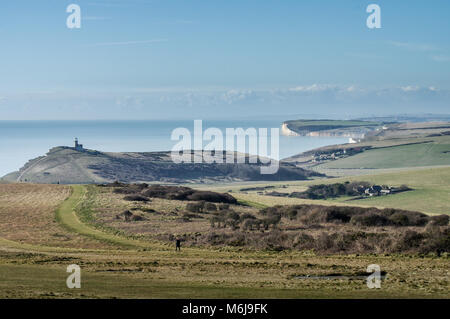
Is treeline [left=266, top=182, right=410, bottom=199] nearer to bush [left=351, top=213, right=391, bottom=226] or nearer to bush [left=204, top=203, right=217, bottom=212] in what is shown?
bush [left=204, top=203, right=217, bottom=212]

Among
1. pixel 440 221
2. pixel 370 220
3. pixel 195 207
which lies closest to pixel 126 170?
pixel 195 207

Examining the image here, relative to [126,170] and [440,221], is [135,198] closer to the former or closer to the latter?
[440,221]

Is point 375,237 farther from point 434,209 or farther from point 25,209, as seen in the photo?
point 434,209

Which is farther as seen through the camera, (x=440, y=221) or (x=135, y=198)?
(x=135, y=198)

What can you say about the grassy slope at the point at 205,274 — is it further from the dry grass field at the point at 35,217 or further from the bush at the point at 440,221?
the bush at the point at 440,221

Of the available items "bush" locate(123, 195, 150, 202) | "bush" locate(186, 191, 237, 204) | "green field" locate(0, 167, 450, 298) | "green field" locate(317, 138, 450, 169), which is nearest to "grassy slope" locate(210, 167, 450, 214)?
"bush" locate(186, 191, 237, 204)

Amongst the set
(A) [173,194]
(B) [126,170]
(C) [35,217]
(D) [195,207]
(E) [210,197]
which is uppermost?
(B) [126,170]

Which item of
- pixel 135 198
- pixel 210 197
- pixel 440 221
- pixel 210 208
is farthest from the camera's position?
pixel 210 197
